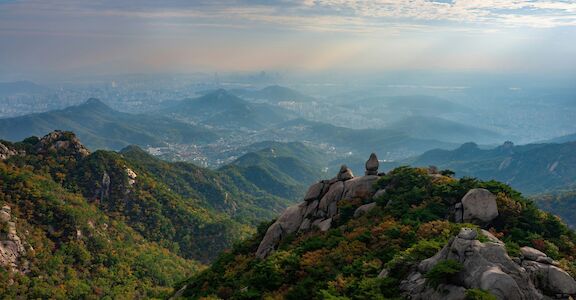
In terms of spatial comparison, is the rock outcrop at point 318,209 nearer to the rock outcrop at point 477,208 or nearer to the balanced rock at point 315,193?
the balanced rock at point 315,193

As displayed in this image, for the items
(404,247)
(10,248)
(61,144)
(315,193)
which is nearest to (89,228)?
(10,248)

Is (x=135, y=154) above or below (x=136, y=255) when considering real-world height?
below

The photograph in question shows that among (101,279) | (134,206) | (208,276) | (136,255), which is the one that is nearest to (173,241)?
(134,206)

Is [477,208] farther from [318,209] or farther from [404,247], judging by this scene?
[318,209]

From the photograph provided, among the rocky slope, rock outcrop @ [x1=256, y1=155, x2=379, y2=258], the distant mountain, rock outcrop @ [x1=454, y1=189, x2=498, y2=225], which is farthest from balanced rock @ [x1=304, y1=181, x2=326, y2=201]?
the distant mountain

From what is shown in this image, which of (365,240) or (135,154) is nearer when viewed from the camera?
(365,240)

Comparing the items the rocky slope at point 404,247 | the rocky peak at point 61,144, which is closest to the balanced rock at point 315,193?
the rocky slope at point 404,247

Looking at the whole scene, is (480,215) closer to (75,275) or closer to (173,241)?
(75,275)
